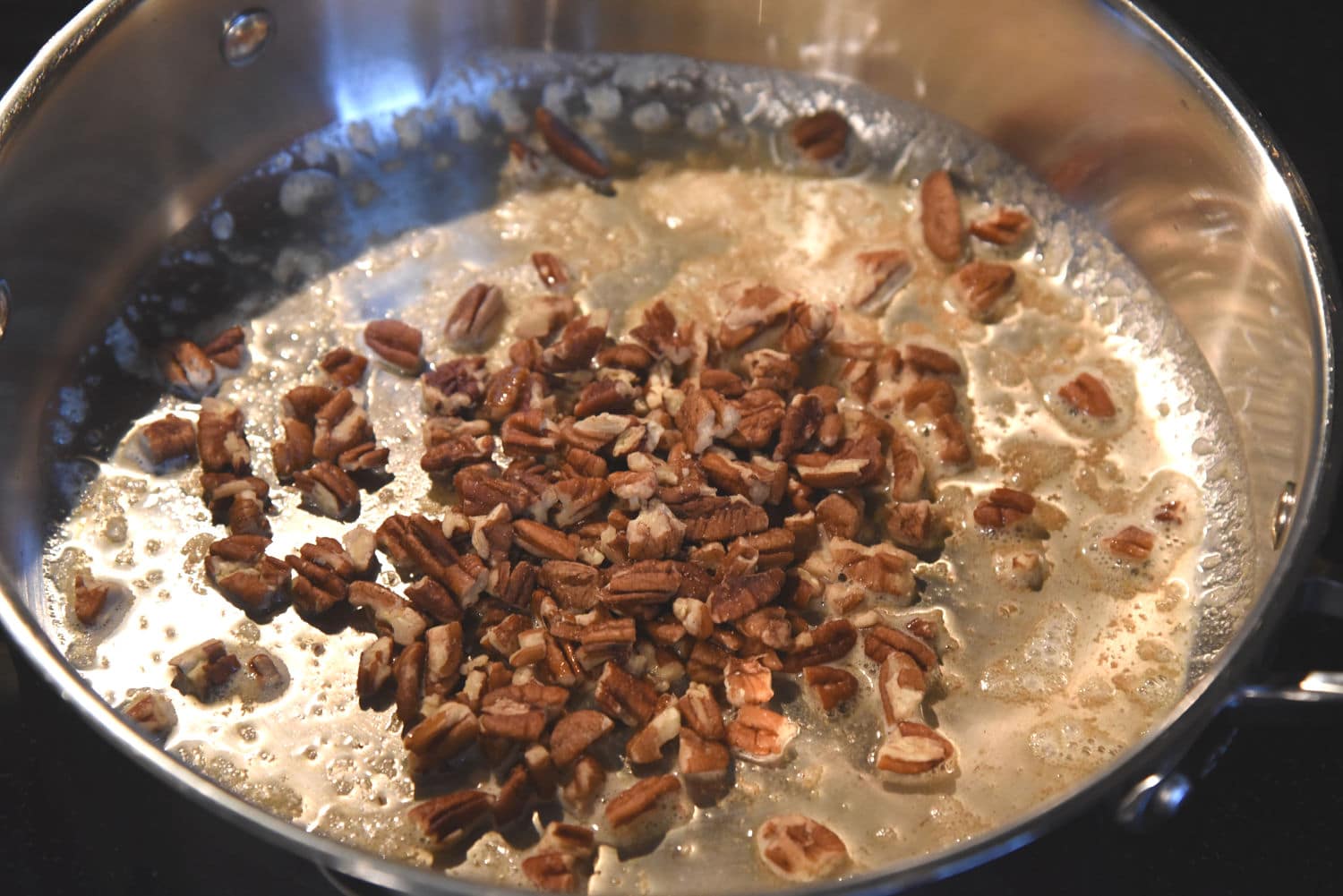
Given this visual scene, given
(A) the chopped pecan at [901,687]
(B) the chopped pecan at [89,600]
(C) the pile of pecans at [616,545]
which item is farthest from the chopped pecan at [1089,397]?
(B) the chopped pecan at [89,600]

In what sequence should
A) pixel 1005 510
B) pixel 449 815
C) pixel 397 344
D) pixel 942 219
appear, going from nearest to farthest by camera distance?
pixel 449 815, pixel 1005 510, pixel 397 344, pixel 942 219

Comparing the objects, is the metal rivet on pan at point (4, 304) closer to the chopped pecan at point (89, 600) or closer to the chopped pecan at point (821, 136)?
the chopped pecan at point (89, 600)

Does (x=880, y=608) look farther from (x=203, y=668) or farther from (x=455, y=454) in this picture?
(x=203, y=668)

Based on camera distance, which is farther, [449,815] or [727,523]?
[727,523]

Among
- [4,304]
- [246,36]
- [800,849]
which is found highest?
[246,36]

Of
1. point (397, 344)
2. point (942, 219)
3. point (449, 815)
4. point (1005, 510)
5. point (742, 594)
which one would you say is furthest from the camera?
point (942, 219)

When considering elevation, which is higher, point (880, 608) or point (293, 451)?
point (293, 451)

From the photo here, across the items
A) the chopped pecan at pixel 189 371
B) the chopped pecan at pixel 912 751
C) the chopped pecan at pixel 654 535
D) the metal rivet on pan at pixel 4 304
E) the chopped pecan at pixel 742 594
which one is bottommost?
the chopped pecan at pixel 912 751

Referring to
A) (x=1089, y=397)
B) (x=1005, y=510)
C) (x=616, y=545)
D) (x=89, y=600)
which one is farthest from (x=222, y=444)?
(x=1089, y=397)
